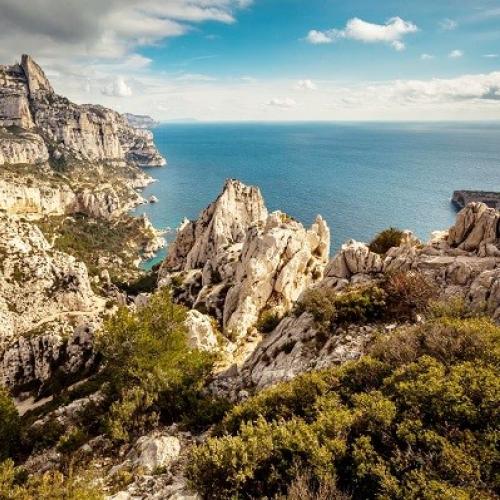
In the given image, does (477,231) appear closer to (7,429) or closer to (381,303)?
(381,303)

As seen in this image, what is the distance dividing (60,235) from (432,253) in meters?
153

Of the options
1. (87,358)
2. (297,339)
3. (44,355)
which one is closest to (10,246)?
(44,355)

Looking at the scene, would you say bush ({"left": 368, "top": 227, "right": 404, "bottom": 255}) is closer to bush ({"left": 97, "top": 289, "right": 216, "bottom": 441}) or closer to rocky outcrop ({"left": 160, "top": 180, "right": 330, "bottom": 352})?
rocky outcrop ({"left": 160, "top": 180, "right": 330, "bottom": 352})

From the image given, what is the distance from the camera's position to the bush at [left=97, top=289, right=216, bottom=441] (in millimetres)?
23000

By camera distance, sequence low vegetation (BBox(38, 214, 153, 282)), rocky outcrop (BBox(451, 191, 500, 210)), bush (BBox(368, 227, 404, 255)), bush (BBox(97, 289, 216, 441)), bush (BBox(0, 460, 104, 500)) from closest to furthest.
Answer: bush (BBox(0, 460, 104, 500)), bush (BBox(97, 289, 216, 441)), bush (BBox(368, 227, 404, 255)), low vegetation (BBox(38, 214, 153, 282)), rocky outcrop (BBox(451, 191, 500, 210))

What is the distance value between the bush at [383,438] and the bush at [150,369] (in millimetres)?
7197

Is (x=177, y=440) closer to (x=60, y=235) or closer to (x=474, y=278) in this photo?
(x=474, y=278)

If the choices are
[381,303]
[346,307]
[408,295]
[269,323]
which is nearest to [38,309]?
[269,323]

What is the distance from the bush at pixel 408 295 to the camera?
26797 millimetres

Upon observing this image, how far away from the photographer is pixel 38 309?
242ft

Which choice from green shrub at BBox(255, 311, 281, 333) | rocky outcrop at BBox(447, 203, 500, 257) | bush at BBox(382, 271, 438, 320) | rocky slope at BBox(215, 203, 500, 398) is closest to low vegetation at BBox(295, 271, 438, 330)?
bush at BBox(382, 271, 438, 320)

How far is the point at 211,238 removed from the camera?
7900 centimetres

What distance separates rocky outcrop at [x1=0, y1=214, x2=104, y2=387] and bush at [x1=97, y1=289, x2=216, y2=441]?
28821 mm

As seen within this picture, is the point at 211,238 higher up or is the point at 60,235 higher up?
the point at 211,238
